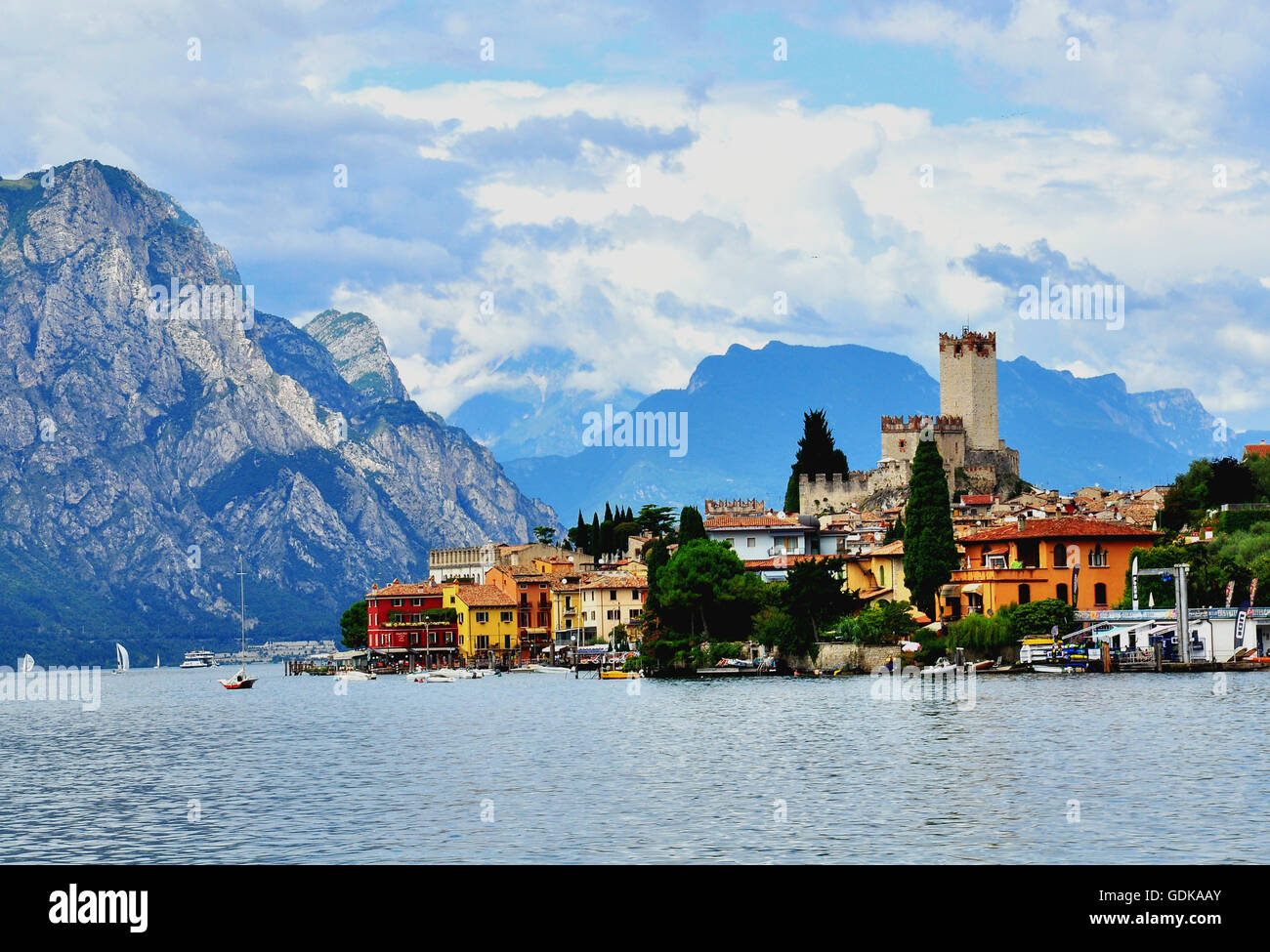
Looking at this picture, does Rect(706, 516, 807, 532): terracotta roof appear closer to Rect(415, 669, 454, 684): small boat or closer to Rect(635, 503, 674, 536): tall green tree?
Rect(415, 669, 454, 684): small boat

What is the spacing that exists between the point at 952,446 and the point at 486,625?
5275cm

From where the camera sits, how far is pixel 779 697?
78250 mm

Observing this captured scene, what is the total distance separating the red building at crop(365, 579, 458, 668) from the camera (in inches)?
6944

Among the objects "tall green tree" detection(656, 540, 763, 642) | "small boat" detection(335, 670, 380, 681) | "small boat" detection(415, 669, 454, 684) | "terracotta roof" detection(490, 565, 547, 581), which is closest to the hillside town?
"terracotta roof" detection(490, 565, 547, 581)

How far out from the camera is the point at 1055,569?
308 feet

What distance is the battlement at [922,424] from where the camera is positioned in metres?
163

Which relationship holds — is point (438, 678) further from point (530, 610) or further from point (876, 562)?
point (876, 562)

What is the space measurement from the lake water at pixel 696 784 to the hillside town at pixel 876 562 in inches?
611

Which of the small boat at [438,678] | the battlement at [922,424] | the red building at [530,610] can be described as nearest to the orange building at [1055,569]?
the small boat at [438,678]

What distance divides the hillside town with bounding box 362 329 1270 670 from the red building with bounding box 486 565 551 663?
0.56 feet

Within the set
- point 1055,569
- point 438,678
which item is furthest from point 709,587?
point 438,678

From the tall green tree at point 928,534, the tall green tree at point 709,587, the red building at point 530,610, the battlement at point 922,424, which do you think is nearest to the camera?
the tall green tree at point 928,534

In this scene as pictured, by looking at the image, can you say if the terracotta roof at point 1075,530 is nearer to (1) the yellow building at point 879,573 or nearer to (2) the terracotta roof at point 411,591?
(1) the yellow building at point 879,573
